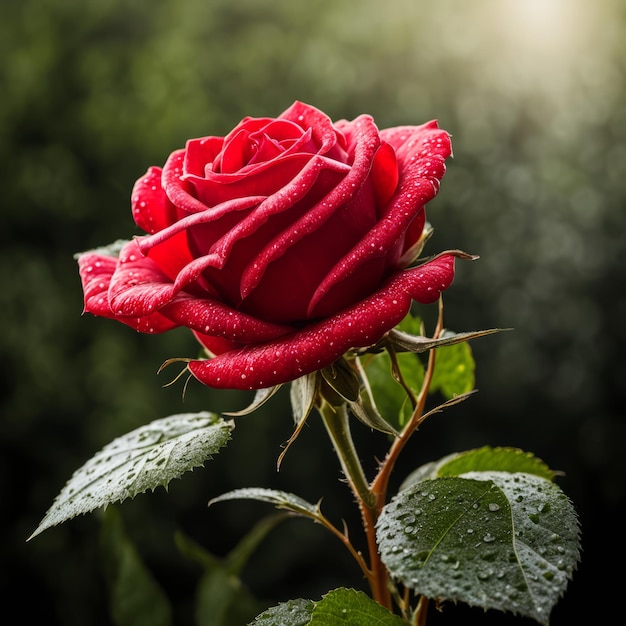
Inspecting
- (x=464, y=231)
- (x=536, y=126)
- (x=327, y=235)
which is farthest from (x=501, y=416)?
(x=327, y=235)

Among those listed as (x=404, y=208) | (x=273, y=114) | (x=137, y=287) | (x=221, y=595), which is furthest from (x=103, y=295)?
(x=273, y=114)

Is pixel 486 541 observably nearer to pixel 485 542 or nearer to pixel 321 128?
pixel 485 542

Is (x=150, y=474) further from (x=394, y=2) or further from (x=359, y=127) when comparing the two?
(x=394, y=2)

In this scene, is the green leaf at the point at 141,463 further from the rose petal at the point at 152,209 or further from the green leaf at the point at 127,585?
the green leaf at the point at 127,585

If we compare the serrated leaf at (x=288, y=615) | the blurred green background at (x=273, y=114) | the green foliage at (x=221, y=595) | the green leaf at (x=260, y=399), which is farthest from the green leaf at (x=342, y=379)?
the blurred green background at (x=273, y=114)

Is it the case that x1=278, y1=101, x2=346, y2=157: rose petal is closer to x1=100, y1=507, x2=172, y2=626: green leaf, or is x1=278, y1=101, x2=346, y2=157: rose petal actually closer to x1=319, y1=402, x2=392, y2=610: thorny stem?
x1=319, y1=402, x2=392, y2=610: thorny stem

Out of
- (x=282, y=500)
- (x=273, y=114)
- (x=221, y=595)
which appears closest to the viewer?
(x=282, y=500)
